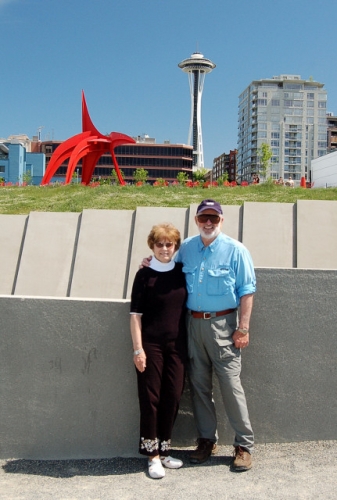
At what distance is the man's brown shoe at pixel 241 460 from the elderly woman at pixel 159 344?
1.25 feet

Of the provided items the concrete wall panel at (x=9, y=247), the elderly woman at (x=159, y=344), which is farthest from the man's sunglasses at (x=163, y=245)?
the concrete wall panel at (x=9, y=247)

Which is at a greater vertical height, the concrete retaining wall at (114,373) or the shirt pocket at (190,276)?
the shirt pocket at (190,276)

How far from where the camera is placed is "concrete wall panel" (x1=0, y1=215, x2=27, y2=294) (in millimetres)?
7680

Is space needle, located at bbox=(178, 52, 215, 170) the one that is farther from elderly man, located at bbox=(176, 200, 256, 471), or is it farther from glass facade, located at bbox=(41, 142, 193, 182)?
elderly man, located at bbox=(176, 200, 256, 471)

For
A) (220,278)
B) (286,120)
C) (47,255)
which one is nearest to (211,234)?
(220,278)

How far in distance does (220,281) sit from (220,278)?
0.02m

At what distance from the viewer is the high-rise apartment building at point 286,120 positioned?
135125 mm

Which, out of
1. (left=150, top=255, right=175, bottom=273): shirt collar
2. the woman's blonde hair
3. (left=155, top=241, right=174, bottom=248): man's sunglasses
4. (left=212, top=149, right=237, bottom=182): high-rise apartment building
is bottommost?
(left=150, top=255, right=175, bottom=273): shirt collar

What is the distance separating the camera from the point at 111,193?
13.5 metres

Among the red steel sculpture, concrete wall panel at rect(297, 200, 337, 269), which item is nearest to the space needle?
the red steel sculpture

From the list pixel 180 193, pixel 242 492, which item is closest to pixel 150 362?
pixel 242 492

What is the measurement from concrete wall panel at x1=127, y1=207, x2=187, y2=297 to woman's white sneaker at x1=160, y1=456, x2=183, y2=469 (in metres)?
3.86

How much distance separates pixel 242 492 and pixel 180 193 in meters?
10.5

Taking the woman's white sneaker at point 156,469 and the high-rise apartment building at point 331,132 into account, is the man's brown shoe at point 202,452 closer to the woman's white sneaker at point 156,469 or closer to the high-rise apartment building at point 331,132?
the woman's white sneaker at point 156,469
